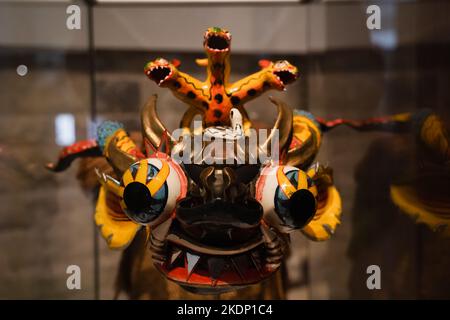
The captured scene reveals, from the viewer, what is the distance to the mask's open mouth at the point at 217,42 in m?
0.74

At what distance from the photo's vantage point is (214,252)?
660 millimetres

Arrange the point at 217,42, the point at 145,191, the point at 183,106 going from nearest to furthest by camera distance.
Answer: the point at 145,191
the point at 217,42
the point at 183,106

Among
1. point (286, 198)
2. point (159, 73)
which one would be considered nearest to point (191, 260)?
point (286, 198)

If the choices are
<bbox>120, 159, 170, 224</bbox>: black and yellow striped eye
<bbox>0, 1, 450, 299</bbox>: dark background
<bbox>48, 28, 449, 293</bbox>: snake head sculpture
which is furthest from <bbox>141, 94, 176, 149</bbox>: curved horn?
<bbox>0, 1, 450, 299</bbox>: dark background

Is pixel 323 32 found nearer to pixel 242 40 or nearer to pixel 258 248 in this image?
pixel 242 40

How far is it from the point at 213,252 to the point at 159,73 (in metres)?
0.28

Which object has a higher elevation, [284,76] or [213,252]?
[284,76]

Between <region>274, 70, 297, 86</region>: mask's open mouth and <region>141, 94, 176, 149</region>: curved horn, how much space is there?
194 mm

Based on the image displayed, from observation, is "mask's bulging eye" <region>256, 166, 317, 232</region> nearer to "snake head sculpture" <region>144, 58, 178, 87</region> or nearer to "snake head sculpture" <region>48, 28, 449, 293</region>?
"snake head sculpture" <region>48, 28, 449, 293</region>

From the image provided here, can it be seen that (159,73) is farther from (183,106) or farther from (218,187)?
(183,106)

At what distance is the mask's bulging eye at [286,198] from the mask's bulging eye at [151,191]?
4.8 inches

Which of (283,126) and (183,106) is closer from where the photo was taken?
(283,126)

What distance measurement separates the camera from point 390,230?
1.08 m
